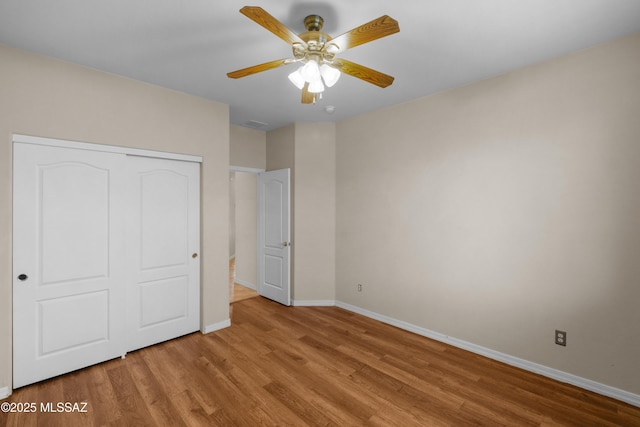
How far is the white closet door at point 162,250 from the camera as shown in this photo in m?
2.94

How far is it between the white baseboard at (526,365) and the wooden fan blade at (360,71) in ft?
8.95

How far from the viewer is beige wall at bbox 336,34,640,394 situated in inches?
87.6

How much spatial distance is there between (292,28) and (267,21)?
698 millimetres

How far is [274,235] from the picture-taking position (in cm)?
455

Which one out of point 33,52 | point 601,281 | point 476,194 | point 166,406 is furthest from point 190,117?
point 601,281

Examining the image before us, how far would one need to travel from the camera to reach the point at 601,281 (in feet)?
7.51

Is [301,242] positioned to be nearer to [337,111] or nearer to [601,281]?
[337,111]

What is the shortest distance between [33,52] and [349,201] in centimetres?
349

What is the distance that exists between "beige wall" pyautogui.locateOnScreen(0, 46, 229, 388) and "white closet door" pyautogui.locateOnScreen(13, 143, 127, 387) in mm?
78

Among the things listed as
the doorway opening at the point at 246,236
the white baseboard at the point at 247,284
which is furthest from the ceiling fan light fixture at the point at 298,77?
the white baseboard at the point at 247,284

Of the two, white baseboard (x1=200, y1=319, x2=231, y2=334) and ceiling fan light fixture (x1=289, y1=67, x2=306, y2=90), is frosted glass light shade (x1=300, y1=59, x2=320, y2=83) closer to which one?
ceiling fan light fixture (x1=289, y1=67, x2=306, y2=90)

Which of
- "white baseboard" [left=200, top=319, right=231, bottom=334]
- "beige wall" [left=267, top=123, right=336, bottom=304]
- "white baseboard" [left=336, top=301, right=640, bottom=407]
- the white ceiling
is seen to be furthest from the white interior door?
the white ceiling

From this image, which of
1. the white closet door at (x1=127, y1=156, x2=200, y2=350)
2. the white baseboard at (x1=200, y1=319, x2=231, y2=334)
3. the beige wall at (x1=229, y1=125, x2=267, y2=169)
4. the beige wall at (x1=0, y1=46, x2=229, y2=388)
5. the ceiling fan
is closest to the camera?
the ceiling fan

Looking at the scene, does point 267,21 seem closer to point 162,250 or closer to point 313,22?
point 313,22
